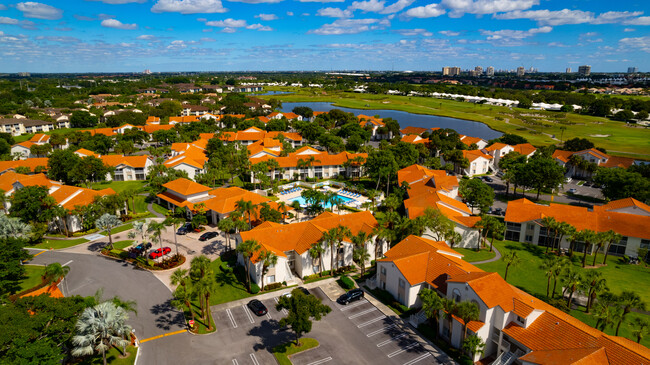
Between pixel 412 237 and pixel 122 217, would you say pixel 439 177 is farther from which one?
pixel 122 217

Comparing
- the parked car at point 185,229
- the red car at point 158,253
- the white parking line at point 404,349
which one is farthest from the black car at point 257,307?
the parked car at point 185,229

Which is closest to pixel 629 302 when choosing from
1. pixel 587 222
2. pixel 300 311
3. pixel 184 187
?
pixel 587 222

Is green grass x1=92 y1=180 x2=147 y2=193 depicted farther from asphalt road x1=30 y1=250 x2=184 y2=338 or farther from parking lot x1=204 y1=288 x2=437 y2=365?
parking lot x1=204 y1=288 x2=437 y2=365

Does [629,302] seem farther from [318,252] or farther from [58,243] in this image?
[58,243]

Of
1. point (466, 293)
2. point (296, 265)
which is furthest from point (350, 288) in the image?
point (466, 293)

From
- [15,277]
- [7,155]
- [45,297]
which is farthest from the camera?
[7,155]
